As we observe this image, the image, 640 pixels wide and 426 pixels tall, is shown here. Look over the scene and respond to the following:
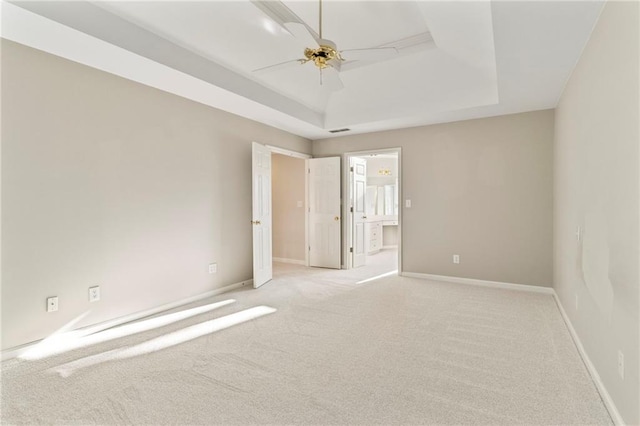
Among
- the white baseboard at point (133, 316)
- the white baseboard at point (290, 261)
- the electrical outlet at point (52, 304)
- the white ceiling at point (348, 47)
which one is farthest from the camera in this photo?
the white baseboard at point (290, 261)

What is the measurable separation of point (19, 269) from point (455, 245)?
501cm

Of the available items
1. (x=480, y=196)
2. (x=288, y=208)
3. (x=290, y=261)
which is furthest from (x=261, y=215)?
(x=480, y=196)

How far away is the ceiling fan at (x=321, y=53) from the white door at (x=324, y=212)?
209 centimetres

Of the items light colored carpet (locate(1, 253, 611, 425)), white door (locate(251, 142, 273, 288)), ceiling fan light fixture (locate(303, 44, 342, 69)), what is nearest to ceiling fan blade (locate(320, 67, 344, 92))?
ceiling fan light fixture (locate(303, 44, 342, 69))

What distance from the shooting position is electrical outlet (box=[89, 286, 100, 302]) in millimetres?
3057

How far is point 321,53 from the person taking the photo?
2.49m

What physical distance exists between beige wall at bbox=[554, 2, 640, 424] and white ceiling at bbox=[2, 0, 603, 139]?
38 centimetres

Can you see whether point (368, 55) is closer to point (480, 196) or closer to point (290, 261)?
point (480, 196)

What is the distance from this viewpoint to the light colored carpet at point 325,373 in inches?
73.8

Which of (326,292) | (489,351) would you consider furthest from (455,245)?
(489,351)

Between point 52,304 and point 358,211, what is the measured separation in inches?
181

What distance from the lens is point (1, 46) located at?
8.18ft

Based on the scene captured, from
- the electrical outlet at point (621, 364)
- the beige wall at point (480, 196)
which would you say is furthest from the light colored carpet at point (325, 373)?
the beige wall at point (480, 196)

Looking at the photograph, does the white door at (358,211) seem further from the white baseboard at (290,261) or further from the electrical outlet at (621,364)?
the electrical outlet at (621,364)
